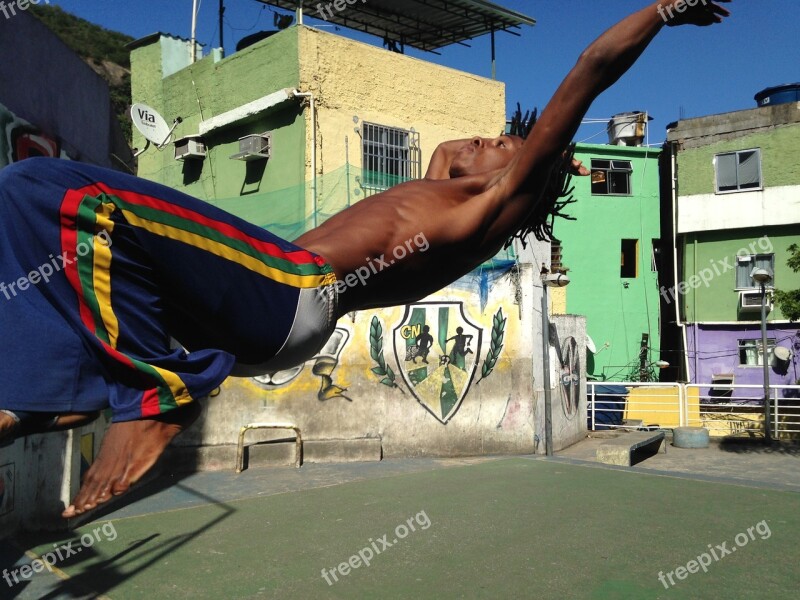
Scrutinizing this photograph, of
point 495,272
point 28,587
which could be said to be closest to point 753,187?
point 495,272

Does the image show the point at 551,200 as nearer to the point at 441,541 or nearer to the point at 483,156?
the point at 483,156

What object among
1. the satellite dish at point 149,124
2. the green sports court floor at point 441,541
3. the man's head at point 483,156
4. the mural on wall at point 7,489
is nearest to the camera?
the man's head at point 483,156

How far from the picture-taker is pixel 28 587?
6102 millimetres

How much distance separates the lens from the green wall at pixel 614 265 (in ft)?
85.4

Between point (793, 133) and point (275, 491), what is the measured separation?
2100 cm

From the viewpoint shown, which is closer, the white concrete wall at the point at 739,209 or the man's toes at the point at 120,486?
the man's toes at the point at 120,486

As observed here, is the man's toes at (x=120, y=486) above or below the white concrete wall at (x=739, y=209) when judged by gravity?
below

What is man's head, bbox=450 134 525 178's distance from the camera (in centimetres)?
303

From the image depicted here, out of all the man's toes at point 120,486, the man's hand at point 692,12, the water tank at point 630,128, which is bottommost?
the man's toes at point 120,486

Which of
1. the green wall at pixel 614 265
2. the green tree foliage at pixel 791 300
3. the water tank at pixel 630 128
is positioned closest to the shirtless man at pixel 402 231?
the green tree foliage at pixel 791 300

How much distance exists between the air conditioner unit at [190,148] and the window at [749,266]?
1723 cm

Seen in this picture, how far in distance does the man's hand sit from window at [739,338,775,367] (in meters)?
22.9

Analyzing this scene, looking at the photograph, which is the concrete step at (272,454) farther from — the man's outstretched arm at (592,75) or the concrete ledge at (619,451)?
the man's outstretched arm at (592,75)

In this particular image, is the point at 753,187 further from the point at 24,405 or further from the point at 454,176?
the point at 24,405
